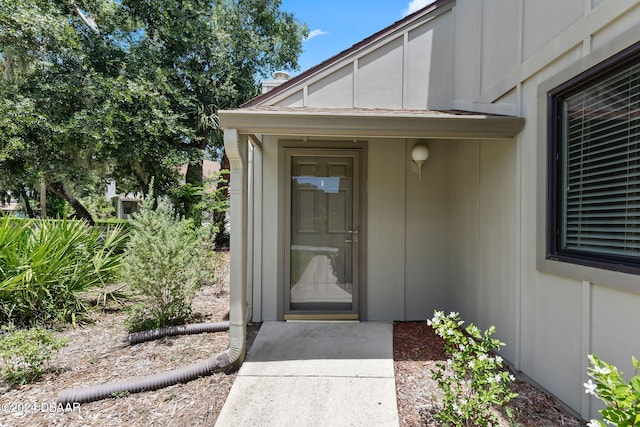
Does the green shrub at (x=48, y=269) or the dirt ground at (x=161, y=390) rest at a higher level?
the green shrub at (x=48, y=269)

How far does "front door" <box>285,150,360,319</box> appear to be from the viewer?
14.6ft

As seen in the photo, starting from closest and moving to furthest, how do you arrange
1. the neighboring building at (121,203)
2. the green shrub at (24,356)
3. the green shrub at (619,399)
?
the green shrub at (619,399)
the green shrub at (24,356)
the neighboring building at (121,203)

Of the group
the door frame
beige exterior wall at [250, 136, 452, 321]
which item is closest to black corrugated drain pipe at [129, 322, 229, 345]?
beige exterior wall at [250, 136, 452, 321]

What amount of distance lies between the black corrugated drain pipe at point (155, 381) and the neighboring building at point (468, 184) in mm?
296

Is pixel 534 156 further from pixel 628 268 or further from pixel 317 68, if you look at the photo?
pixel 317 68

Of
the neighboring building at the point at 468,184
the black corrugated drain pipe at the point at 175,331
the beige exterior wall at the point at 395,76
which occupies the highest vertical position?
the beige exterior wall at the point at 395,76

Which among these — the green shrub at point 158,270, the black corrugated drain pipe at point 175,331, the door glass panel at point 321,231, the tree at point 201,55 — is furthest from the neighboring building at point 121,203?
the door glass panel at point 321,231

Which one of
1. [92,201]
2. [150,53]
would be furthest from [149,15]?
[92,201]

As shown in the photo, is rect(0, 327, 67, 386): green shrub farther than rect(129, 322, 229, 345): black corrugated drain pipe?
No

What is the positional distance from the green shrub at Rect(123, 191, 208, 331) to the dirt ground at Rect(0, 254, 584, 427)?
0.36 metres

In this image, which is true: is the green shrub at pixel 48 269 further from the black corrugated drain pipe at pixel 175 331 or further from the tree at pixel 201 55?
the tree at pixel 201 55

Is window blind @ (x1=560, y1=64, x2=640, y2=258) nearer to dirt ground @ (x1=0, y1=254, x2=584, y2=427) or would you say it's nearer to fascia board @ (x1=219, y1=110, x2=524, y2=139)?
fascia board @ (x1=219, y1=110, x2=524, y2=139)

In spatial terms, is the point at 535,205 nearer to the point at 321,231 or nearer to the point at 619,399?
the point at 619,399

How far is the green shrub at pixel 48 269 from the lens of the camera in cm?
390
